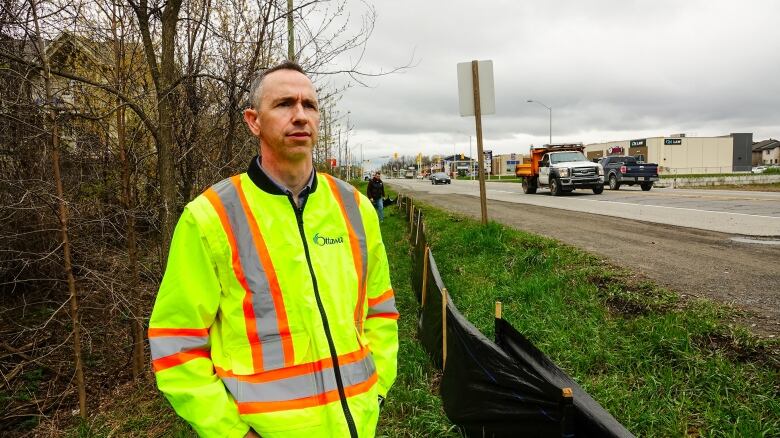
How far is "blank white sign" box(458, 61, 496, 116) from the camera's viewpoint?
8.86 metres

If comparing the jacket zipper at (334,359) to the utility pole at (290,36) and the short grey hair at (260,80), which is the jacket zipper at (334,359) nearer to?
the short grey hair at (260,80)

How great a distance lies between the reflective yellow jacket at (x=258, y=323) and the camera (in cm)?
148

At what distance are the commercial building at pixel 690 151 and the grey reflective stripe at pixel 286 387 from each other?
82149 mm

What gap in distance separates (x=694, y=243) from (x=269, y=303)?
26.8 feet

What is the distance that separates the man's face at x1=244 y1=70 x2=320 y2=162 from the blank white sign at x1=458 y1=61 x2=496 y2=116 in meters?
7.66

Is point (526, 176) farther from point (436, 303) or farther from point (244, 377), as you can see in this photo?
point (244, 377)

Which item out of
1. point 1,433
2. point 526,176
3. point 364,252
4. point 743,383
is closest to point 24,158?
point 1,433

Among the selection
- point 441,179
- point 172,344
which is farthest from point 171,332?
point 441,179

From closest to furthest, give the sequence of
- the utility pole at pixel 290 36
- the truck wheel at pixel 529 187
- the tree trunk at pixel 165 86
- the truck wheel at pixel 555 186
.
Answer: the tree trunk at pixel 165 86 → the utility pole at pixel 290 36 → the truck wheel at pixel 555 186 → the truck wheel at pixel 529 187

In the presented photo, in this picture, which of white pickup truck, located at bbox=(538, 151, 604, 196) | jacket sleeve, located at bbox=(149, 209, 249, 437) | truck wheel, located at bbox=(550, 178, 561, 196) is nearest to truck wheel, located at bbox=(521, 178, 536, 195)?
white pickup truck, located at bbox=(538, 151, 604, 196)

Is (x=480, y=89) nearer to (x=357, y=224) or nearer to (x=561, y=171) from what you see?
(x=357, y=224)

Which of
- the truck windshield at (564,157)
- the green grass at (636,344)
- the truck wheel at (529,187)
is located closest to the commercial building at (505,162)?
the truck wheel at (529,187)

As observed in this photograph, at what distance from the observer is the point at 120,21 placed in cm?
492

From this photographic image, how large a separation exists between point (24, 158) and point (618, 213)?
12742mm
